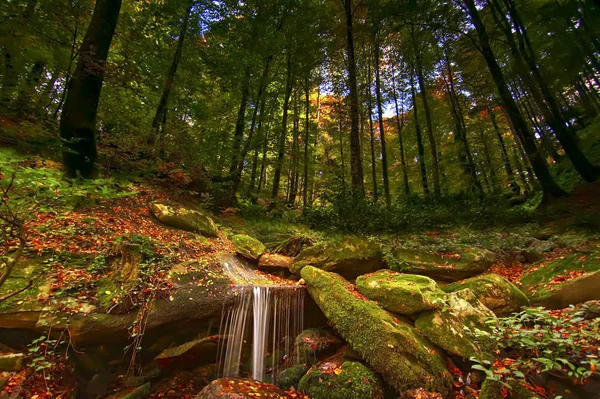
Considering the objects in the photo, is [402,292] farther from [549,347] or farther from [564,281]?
[564,281]

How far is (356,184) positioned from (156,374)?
7844 mm

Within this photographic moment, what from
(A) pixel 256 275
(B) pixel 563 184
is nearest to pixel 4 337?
(A) pixel 256 275

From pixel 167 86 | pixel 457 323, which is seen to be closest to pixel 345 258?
pixel 457 323

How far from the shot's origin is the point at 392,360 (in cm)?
370

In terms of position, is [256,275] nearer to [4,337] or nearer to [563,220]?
[4,337]

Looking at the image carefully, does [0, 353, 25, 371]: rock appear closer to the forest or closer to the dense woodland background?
the forest

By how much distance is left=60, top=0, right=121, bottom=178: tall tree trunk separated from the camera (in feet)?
19.2

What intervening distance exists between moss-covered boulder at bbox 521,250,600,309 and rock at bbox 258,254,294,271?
5032 millimetres

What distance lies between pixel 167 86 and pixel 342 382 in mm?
10373

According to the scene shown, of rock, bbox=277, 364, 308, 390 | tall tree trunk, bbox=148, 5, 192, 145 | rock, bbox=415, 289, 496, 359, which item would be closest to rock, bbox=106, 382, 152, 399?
rock, bbox=277, 364, 308, 390

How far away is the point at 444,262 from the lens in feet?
19.4

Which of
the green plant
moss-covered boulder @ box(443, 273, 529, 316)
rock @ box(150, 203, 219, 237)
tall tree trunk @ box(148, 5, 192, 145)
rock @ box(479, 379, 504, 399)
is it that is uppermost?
tall tree trunk @ box(148, 5, 192, 145)

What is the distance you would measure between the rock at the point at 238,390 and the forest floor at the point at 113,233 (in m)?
0.83

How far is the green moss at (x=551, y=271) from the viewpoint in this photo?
4.30 m
